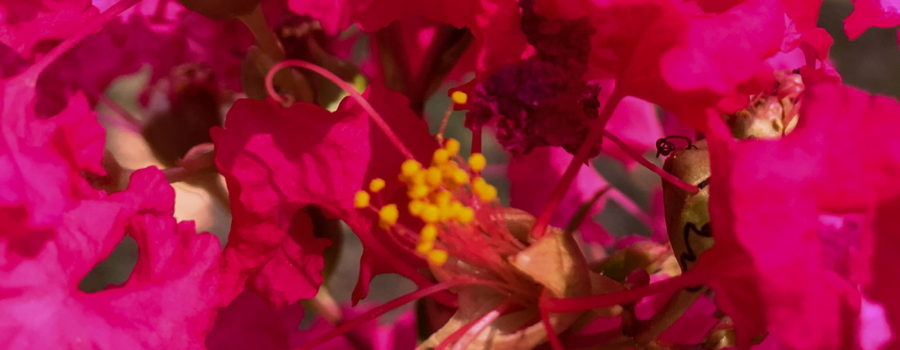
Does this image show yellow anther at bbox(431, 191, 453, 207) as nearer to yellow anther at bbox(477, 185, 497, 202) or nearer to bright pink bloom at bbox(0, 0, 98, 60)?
yellow anther at bbox(477, 185, 497, 202)

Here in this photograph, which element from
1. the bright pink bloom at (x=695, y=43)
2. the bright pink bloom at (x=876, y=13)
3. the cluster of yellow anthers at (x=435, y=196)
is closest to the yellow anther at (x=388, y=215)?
the cluster of yellow anthers at (x=435, y=196)

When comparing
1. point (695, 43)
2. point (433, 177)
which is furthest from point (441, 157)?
point (695, 43)

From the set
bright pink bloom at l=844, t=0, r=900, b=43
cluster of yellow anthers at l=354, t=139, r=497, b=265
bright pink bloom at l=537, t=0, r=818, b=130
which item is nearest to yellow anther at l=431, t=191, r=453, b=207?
cluster of yellow anthers at l=354, t=139, r=497, b=265

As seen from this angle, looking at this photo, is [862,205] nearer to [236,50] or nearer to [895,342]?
[895,342]

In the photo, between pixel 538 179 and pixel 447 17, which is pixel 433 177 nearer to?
pixel 447 17

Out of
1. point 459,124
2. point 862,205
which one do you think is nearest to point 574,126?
point 862,205
